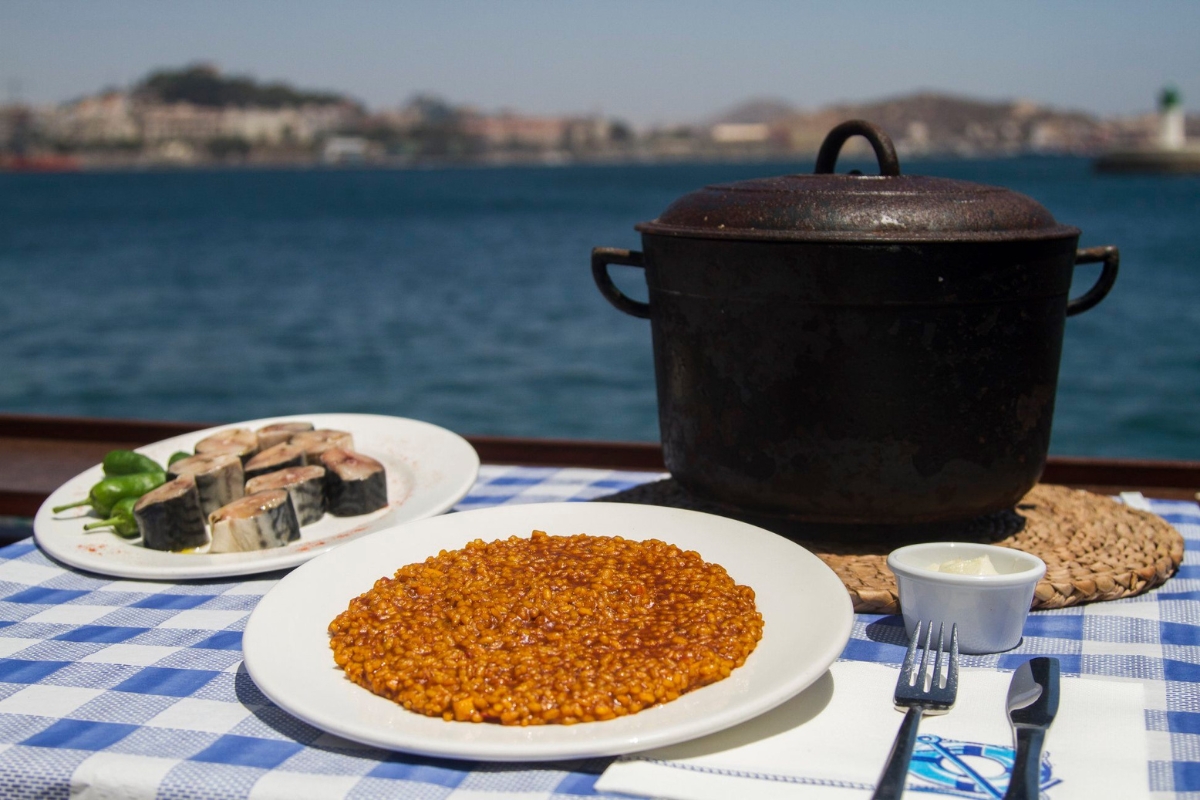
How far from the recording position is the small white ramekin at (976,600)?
4.25 feet

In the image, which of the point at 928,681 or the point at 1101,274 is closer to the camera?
the point at 928,681

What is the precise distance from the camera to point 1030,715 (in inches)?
42.9

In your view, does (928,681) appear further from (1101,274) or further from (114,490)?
(114,490)

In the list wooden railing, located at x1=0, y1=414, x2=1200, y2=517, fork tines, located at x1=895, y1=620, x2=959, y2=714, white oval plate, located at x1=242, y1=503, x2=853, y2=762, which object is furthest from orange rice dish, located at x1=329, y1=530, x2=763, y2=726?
wooden railing, located at x1=0, y1=414, x2=1200, y2=517

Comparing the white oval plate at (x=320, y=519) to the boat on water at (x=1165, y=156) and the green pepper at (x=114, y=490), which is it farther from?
the boat on water at (x=1165, y=156)

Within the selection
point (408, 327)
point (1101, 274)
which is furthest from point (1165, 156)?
point (1101, 274)

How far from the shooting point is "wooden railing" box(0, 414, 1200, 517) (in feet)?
7.41

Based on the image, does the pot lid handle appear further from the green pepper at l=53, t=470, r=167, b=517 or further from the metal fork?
the green pepper at l=53, t=470, r=167, b=517

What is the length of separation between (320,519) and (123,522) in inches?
13.0

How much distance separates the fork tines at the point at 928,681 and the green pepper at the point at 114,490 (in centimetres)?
134

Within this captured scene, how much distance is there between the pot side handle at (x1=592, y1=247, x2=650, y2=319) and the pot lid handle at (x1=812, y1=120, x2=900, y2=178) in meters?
0.36

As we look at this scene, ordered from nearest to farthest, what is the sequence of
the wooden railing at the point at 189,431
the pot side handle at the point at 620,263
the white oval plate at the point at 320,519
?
the white oval plate at the point at 320,519 < the pot side handle at the point at 620,263 < the wooden railing at the point at 189,431

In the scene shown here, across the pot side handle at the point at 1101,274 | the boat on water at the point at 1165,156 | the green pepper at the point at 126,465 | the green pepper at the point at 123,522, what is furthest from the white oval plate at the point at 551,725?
the boat on water at the point at 1165,156

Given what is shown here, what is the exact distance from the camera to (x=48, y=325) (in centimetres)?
1969
